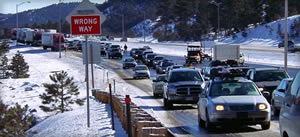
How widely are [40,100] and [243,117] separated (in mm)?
29826

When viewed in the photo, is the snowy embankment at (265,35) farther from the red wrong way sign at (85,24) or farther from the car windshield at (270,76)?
the red wrong way sign at (85,24)

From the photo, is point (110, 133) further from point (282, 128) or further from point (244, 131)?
point (282, 128)

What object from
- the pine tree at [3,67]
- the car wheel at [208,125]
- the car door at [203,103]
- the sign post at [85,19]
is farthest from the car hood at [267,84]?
the pine tree at [3,67]

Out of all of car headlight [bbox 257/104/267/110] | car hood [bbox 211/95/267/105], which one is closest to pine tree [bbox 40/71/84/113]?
car hood [bbox 211/95/267/105]

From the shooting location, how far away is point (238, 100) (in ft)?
52.9

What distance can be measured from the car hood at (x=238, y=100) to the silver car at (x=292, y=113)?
656 centimetres

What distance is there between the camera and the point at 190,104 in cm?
2653

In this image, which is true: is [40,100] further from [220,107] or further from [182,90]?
[220,107]

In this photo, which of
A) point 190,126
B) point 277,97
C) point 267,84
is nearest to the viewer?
point 190,126

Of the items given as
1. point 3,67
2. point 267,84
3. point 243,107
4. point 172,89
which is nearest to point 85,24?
point 243,107

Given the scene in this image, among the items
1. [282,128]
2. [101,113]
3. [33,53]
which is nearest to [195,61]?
[33,53]

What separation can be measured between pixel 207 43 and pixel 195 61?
18204 millimetres

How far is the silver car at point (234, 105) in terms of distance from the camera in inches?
625

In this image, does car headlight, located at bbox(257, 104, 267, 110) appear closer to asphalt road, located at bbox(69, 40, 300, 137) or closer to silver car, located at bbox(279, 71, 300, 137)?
asphalt road, located at bbox(69, 40, 300, 137)
